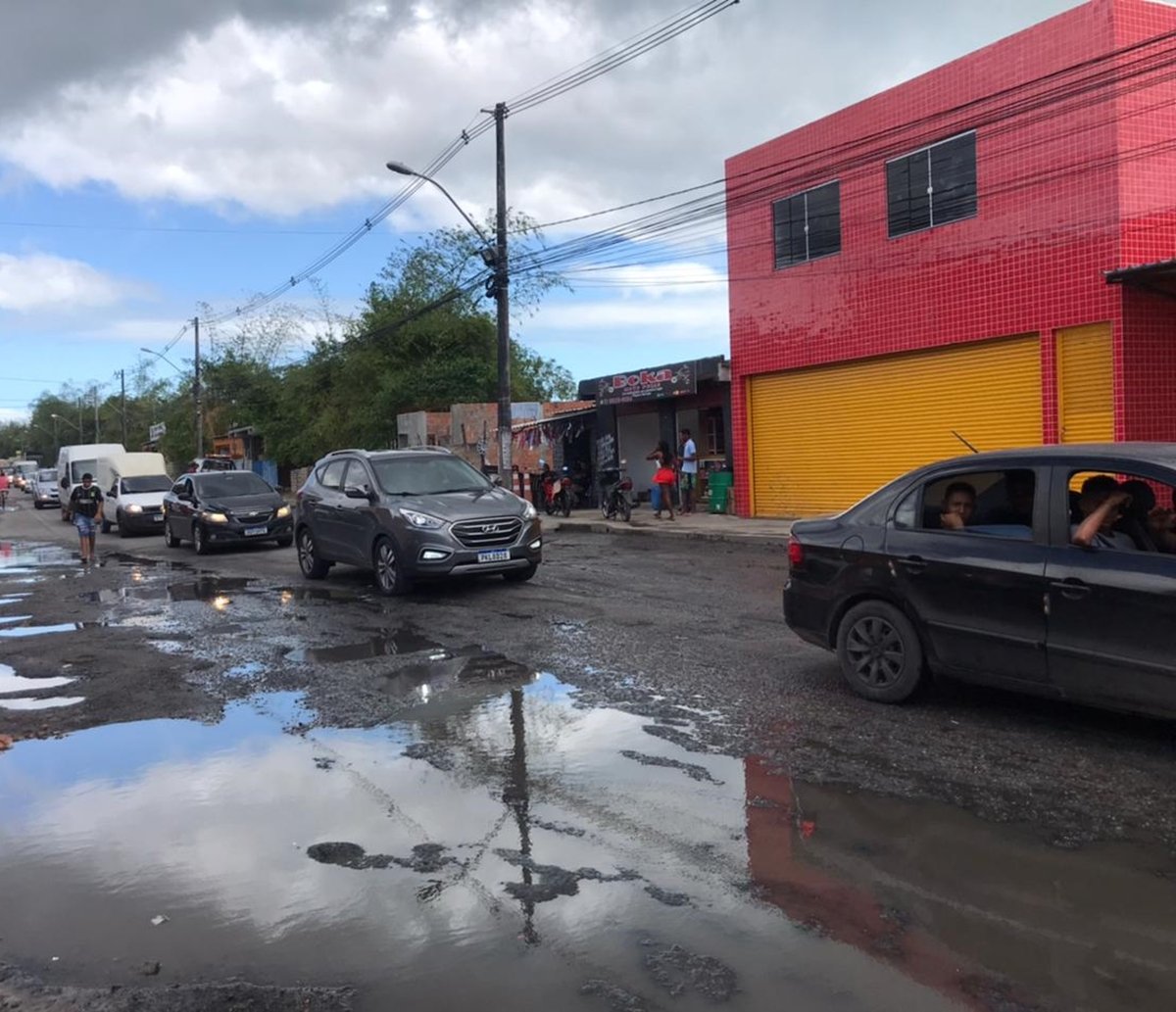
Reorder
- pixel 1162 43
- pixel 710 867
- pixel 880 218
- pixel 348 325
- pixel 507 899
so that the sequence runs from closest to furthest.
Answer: pixel 507 899 < pixel 710 867 < pixel 1162 43 < pixel 880 218 < pixel 348 325

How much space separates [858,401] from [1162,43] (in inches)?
289

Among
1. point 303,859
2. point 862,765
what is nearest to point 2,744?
point 303,859

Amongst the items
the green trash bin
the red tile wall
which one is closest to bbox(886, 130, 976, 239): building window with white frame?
the red tile wall

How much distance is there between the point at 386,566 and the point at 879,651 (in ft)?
22.8

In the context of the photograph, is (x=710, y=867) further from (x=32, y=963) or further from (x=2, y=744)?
(x=2, y=744)

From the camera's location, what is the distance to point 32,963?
12.0ft

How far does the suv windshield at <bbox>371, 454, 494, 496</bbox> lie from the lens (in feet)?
41.3

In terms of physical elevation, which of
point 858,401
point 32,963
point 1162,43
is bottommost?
point 32,963

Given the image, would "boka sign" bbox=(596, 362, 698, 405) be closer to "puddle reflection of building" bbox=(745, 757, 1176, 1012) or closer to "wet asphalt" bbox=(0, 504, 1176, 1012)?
"wet asphalt" bbox=(0, 504, 1176, 1012)

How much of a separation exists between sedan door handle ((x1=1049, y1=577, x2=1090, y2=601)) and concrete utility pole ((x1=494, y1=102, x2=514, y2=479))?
18418 mm

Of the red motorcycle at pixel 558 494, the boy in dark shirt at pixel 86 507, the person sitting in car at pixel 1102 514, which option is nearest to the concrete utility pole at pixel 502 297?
the red motorcycle at pixel 558 494

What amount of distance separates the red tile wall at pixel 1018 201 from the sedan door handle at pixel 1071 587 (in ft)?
35.8

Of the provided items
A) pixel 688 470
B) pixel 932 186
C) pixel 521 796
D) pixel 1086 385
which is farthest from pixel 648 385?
pixel 521 796

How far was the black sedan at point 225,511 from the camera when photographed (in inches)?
749
